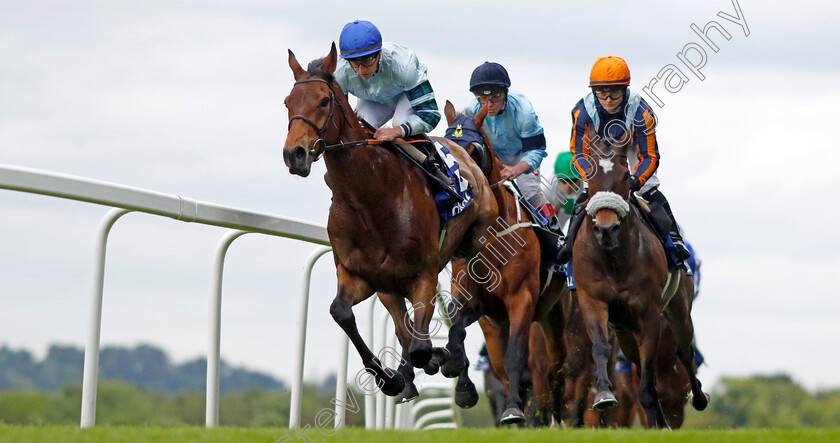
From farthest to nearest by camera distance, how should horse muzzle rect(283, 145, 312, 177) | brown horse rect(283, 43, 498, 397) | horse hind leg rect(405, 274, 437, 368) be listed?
horse hind leg rect(405, 274, 437, 368) < brown horse rect(283, 43, 498, 397) < horse muzzle rect(283, 145, 312, 177)

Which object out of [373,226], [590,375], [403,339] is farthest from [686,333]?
[373,226]

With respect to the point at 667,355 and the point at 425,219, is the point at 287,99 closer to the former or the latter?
the point at 425,219

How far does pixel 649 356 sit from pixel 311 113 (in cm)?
281

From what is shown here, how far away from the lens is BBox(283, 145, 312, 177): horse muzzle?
16.6 ft

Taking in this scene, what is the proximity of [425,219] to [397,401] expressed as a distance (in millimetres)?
990

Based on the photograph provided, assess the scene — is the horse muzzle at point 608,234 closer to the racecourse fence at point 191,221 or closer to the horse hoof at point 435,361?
the horse hoof at point 435,361

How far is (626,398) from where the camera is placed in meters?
9.20

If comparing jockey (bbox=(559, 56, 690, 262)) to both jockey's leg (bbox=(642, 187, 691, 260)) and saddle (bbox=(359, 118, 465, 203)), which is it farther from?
saddle (bbox=(359, 118, 465, 203))

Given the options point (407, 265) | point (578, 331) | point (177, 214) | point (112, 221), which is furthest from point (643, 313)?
point (112, 221)

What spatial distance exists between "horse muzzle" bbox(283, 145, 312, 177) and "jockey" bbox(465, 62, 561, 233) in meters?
2.70

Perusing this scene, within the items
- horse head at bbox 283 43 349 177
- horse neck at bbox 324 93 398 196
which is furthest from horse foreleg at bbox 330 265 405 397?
horse head at bbox 283 43 349 177

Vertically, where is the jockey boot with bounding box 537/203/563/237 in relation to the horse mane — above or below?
below

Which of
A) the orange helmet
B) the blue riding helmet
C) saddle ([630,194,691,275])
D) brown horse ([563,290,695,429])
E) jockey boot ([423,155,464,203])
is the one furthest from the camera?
brown horse ([563,290,695,429])

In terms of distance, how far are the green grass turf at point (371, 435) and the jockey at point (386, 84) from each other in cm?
203
